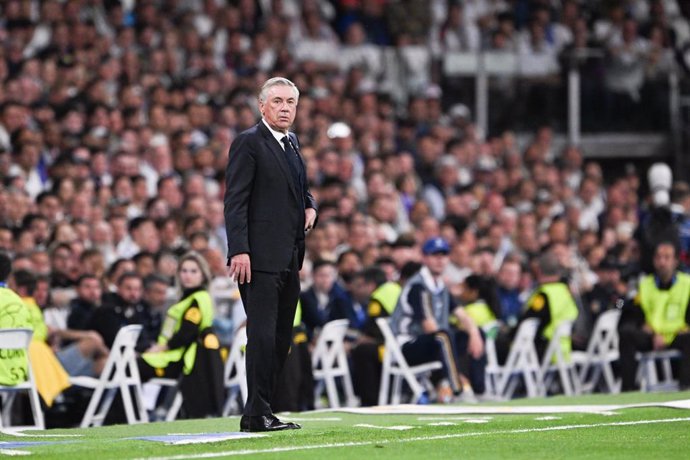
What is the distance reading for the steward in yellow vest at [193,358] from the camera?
13.2 metres

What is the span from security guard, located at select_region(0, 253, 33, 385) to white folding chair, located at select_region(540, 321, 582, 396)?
6.01m

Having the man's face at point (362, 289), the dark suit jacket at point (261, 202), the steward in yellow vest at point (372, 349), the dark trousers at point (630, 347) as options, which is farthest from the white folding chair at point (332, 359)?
the dark suit jacket at point (261, 202)

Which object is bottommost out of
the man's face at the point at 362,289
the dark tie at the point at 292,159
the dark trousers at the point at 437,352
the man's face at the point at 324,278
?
the dark trousers at the point at 437,352

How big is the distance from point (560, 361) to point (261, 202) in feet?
23.7

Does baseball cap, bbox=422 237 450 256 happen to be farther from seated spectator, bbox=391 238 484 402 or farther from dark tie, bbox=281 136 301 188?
dark tie, bbox=281 136 301 188

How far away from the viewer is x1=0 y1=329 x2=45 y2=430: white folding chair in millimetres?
11258

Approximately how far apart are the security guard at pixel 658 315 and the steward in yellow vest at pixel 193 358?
482 cm

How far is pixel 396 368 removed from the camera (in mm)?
14773

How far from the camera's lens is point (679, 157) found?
24.1m

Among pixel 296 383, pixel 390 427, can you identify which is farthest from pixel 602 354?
pixel 390 427

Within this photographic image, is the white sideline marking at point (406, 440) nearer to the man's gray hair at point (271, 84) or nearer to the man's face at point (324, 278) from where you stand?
the man's gray hair at point (271, 84)

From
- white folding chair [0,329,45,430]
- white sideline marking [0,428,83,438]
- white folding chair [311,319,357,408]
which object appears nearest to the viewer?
white sideline marking [0,428,83,438]

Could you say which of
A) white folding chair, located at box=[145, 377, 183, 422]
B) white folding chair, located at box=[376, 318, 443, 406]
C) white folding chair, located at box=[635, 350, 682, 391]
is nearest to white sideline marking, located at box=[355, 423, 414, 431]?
white folding chair, located at box=[145, 377, 183, 422]

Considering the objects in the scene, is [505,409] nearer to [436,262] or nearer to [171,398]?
[436,262]
